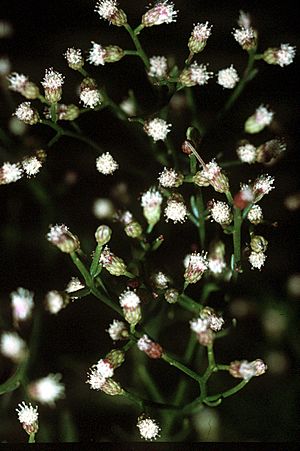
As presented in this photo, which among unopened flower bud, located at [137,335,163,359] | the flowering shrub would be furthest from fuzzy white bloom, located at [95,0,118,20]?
unopened flower bud, located at [137,335,163,359]

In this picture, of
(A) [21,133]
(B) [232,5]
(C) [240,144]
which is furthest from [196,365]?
(B) [232,5]

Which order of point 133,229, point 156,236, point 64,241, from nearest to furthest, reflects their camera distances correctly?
point 64,241 < point 133,229 < point 156,236

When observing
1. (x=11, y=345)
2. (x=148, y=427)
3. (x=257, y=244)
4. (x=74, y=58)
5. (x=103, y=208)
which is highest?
(x=74, y=58)

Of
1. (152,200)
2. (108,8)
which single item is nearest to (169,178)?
(152,200)

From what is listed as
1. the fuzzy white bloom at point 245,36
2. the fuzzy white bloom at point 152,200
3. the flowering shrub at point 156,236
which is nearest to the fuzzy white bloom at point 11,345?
the flowering shrub at point 156,236

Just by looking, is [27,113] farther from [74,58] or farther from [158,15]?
[158,15]

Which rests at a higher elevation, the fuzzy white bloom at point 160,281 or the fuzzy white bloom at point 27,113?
the fuzzy white bloom at point 27,113

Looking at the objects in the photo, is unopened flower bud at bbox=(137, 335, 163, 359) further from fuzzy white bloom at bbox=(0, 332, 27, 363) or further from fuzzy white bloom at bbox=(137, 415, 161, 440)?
fuzzy white bloom at bbox=(0, 332, 27, 363)

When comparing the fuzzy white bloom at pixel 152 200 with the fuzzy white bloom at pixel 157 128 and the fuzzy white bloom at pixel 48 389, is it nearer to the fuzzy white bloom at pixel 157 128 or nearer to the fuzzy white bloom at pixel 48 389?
the fuzzy white bloom at pixel 157 128
